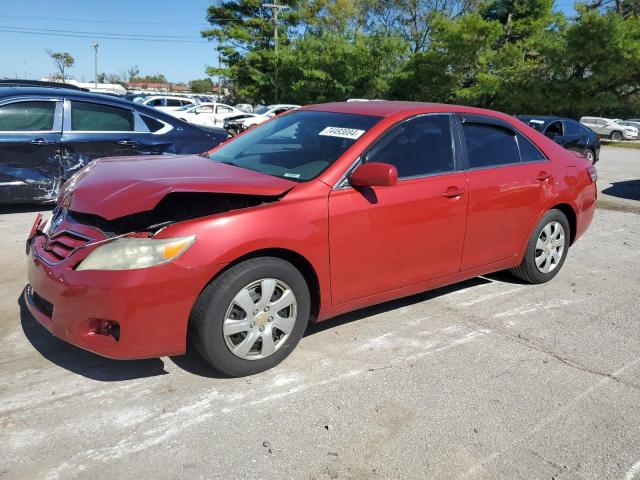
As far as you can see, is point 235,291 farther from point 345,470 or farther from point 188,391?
point 345,470

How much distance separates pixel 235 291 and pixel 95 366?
1.03 meters

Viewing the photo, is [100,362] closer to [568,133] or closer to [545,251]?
[545,251]

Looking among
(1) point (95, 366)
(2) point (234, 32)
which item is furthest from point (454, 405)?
(2) point (234, 32)

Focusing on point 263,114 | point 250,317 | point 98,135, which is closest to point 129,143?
point 98,135

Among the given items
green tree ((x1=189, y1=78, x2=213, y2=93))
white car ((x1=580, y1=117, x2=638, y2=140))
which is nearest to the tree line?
white car ((x1=580, y1=117, x2=638, y2=140))

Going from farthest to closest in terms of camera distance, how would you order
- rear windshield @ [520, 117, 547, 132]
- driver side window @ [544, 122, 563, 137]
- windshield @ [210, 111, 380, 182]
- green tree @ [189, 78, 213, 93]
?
green tree @ [189, 78, 213, 93]
driver side window @ [544, 122, 563, 137]
rear windshield @ [520, 117, 547, 132]
windshield @ [210, 111, 380, 182]

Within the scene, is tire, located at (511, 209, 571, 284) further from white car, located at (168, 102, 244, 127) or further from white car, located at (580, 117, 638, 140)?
white car, located at (580, 117, 638, 140)

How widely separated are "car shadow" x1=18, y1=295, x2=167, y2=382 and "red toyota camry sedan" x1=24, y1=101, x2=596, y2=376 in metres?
0.34

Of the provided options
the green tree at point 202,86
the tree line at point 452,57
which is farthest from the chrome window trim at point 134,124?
the green tree at point 202,86

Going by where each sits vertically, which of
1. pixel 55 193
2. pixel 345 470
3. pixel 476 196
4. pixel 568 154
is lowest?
pixel 345 470

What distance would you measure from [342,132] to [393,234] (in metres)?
0.79

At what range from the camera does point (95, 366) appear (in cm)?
322

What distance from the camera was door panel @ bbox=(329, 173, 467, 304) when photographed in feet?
11.1

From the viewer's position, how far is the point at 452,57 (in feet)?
120
